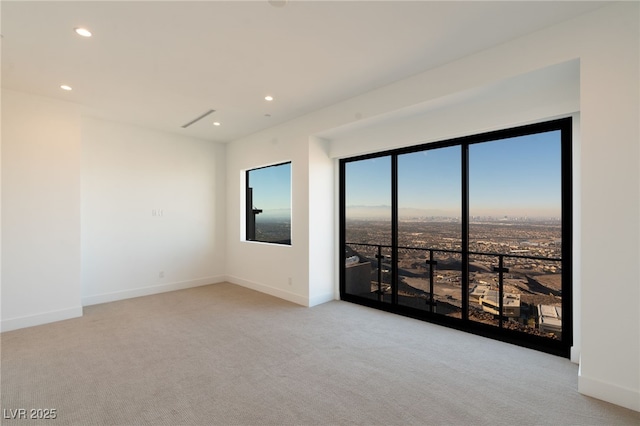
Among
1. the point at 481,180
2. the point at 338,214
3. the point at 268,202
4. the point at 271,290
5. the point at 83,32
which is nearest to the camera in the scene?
the point at 83,32

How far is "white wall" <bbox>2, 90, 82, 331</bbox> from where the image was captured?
3632mm

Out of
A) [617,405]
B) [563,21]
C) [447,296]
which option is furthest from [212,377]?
[563,21]

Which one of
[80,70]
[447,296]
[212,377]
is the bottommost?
[212,377]

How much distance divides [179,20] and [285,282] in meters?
3.67

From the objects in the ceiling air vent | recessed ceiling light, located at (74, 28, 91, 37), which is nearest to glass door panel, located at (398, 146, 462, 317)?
the ceiling air vent

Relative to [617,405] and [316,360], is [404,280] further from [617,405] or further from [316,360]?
[617,405]

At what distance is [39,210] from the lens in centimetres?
382

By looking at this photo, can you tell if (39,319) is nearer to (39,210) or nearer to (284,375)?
(39,210)

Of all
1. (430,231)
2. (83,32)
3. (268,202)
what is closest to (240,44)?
(83,32)

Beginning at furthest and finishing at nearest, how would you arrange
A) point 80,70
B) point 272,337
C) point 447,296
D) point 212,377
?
point 447,296, point 272,337, point 80,70, point 212,377

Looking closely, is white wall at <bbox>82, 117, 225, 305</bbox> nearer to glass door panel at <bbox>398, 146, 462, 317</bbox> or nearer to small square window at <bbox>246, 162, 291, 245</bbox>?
small square window at <bbox>246, 162, 291, 245</bbox>

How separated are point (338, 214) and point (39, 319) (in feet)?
13.3

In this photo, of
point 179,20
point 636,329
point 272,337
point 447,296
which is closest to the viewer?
point 636,329

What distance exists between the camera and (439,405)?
2.18 m
